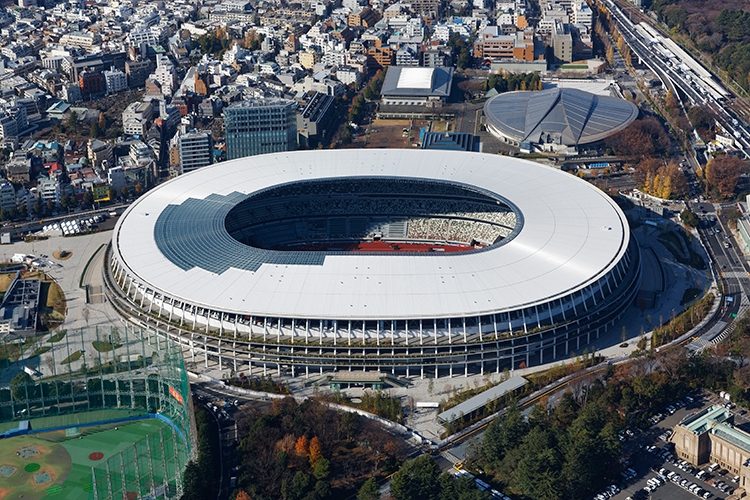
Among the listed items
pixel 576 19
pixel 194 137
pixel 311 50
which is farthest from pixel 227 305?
pixel 576 19

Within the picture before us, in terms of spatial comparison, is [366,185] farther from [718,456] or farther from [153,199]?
[718,456]

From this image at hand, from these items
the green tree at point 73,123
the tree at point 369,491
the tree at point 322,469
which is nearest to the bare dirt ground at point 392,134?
the green tree at point 73,123

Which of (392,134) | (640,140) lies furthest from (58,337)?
(640,140)

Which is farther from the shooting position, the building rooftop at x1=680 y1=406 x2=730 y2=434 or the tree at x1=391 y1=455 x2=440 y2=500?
the building rooftop at x1=680 y1=406 x2=730 y2=434

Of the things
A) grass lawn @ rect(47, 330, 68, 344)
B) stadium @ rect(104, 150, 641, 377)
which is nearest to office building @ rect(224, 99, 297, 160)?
stadium @ rect(104, 150, 641, 377)

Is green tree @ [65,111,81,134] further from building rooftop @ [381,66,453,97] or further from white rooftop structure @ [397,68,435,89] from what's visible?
white rooftop structure @ [397,68,435,89]

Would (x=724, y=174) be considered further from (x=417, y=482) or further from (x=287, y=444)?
(x=287, y=444)

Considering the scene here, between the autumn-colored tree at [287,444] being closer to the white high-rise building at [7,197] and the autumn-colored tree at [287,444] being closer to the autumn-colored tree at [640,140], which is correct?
the white high-rise building at [7,197]
